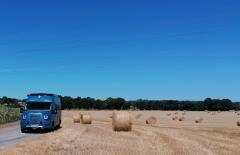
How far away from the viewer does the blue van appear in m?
40.0

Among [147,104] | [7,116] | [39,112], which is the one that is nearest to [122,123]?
[39,112]

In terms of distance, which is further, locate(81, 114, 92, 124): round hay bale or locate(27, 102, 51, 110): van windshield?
locate(81, 114, 92, 124): round hay bale

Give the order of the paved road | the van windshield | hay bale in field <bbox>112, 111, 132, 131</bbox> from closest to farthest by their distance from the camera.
A: the paved road
hay bale in field <bbox>112, 111, 132, 131</bbox>
the van windshield

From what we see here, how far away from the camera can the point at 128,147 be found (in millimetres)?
22344

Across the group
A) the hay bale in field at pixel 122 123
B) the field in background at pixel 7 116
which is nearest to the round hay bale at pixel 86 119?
the field in background at pixel 7 116

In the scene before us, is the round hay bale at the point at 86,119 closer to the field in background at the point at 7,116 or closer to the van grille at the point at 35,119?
the field in background at the point at 7,116

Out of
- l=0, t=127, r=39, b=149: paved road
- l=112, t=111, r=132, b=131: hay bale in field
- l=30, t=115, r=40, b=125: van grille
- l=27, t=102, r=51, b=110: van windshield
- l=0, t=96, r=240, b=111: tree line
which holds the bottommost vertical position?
l=0, t=127, r=39, b=149: paved road

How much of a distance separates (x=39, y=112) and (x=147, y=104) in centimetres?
11627

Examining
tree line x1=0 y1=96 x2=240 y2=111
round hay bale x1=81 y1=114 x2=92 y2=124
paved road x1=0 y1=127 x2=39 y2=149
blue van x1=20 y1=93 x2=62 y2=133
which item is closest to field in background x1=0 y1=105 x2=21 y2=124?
round hay bale x1=81 y1=114 x2=92 y2=124

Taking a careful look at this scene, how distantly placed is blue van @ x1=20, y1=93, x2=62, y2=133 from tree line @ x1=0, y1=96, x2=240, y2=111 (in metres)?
100

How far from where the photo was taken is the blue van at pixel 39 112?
3997 centimetres

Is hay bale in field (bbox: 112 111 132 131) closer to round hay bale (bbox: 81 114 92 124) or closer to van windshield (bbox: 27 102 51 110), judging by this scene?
van windshield (bbox: 27 102 51 110)

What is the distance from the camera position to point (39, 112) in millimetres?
40312

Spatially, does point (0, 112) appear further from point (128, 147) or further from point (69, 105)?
point (69, 105)
